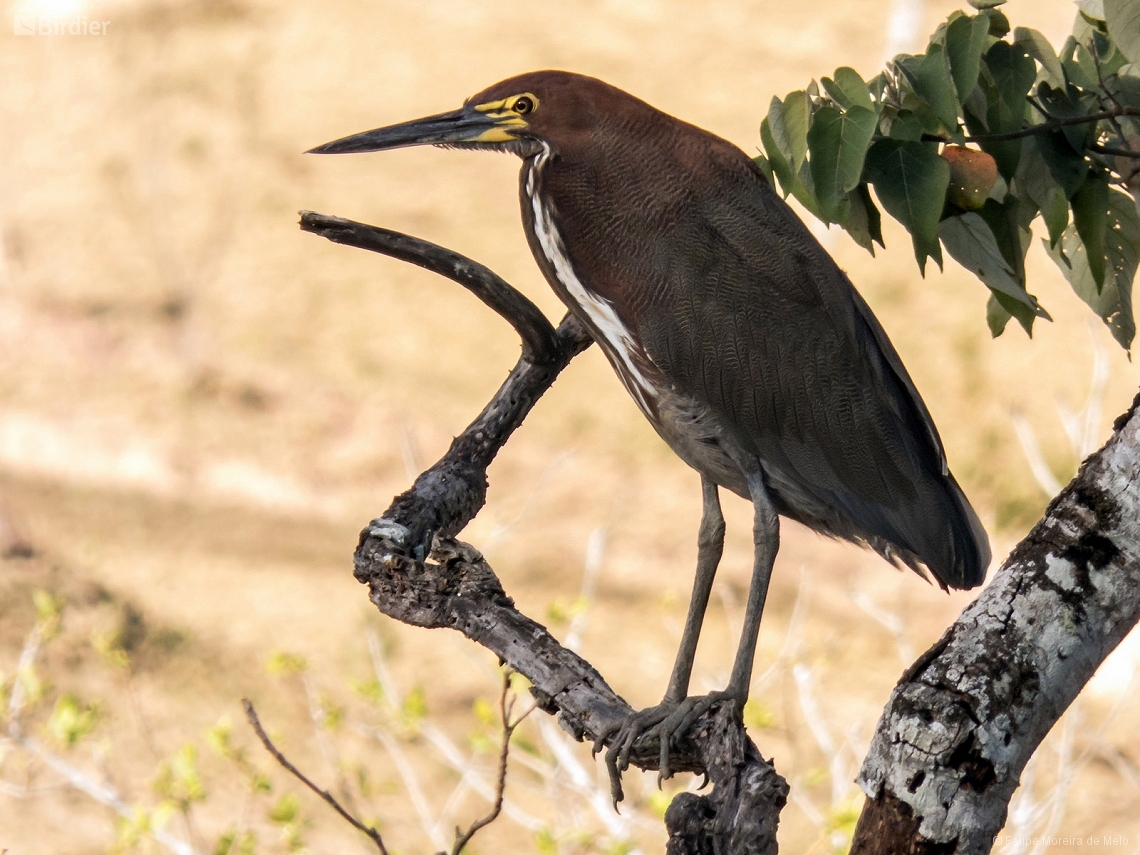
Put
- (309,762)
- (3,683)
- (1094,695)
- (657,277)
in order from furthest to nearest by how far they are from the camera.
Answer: (309,762) → (1094,695) → (3,683) → (657,277)

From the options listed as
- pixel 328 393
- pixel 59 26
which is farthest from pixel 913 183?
pixel 59 26

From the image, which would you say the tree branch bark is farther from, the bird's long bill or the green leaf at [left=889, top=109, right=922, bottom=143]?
the bird's long bill

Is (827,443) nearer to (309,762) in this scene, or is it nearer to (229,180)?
(309,762)

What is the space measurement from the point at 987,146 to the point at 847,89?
24 centimetres

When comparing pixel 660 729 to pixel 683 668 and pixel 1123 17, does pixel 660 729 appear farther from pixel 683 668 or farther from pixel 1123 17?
pixel 1123 17

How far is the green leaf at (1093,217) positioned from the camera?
1611mm

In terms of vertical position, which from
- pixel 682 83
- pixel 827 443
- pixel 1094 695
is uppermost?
pixel 682 83

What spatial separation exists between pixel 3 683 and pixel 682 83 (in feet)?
19.5

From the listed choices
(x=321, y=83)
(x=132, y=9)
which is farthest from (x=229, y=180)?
(x=132, y=9)

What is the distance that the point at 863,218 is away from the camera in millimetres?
1720

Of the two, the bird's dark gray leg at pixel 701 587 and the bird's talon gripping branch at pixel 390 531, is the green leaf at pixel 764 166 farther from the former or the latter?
the bird's talon gripping branch at pixel 390 531

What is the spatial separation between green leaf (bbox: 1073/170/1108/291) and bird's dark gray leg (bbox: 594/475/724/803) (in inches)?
29.0

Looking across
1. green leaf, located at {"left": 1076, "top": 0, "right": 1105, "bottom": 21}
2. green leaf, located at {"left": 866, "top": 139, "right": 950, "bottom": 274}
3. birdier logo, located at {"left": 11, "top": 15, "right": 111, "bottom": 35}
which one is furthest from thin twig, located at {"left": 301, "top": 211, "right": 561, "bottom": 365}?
birdier logo, located at {"left": 11, "top": 15, "right": 111, "bottom": 35}

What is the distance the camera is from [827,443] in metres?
1.97
